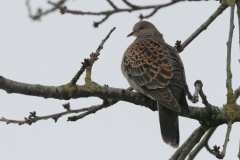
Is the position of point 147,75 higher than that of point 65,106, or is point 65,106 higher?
point 147,75

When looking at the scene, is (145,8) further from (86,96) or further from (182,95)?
(182,95)

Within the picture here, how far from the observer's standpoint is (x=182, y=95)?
4.80 meters

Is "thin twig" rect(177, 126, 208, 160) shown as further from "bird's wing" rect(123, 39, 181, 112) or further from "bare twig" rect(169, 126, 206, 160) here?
"bird's wing" rect(123, 39, 181, 112)

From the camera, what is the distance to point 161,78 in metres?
4.94

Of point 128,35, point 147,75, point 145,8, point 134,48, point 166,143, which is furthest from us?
point 128,35

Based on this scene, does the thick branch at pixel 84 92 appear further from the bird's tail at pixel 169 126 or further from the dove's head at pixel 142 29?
the dove's head at pixel 142 29

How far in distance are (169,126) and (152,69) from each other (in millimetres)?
969

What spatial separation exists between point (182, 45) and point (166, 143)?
1.67 m

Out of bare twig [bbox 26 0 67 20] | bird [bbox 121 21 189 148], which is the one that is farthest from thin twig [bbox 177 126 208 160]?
bare twig [bbox 26 0 67 20]

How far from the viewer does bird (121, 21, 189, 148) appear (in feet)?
15.3

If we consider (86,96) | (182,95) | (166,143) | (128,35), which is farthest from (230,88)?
(128,35)

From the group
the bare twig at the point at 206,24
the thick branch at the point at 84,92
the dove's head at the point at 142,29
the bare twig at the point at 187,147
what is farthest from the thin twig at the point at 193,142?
the dove's head at the point at 142,29

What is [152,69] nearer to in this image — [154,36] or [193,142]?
[193,142]

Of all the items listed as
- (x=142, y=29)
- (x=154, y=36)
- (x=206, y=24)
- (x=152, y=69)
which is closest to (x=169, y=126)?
(x=152, y=69)
